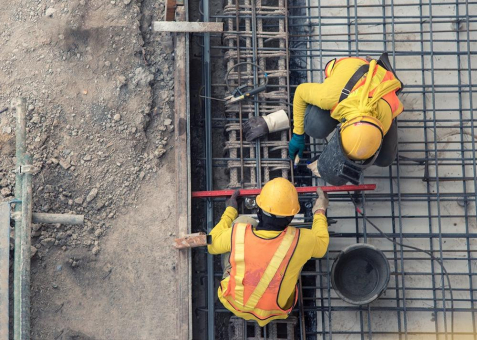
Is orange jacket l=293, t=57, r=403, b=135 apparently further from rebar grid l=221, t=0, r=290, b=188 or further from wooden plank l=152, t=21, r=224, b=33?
wooden plank l=152, t=21, r=224, b=33

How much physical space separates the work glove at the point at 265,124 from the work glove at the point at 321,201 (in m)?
0.76

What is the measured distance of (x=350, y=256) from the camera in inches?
227

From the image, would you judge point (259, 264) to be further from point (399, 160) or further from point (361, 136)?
point (399, 160)

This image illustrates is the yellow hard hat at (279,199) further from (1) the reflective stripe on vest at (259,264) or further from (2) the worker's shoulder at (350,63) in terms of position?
(2) the worker's shoulder at (350,63)

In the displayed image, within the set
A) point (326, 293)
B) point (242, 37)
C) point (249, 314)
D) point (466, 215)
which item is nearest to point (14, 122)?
point (242, 37)

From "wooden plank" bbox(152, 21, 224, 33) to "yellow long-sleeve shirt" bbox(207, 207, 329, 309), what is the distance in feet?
6.18

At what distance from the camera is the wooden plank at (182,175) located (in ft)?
18.0

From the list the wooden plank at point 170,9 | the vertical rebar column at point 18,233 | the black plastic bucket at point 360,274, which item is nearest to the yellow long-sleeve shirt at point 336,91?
the black plastic bucket at point 360,274

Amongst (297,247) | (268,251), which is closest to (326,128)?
(297,247)

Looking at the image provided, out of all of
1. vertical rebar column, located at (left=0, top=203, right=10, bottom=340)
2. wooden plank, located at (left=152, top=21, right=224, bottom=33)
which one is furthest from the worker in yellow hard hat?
vertical rebar column, located at (left=0, top=203, right=10, bottom=340)

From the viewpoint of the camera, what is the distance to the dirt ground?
555cm

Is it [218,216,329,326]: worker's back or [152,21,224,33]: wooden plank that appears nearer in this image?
[218,216,329,326]: worker's back

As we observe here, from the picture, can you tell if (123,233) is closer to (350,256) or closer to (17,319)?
(17,319)

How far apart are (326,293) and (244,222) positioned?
1362mm
